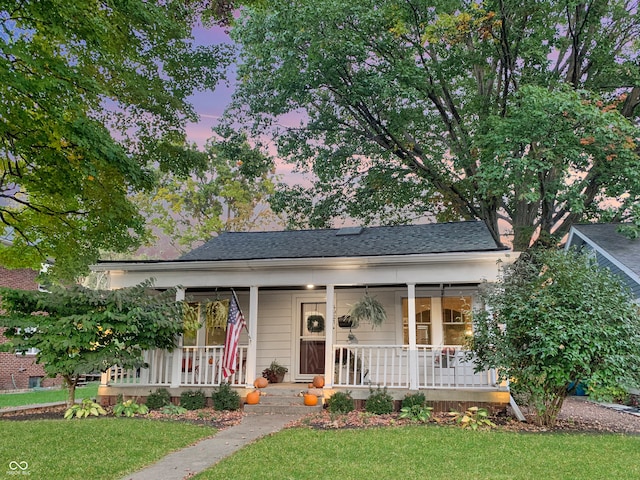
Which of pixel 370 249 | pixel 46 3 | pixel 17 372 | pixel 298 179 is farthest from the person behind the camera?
pixel 298 179

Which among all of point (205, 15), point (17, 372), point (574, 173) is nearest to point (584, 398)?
point (574, 173)

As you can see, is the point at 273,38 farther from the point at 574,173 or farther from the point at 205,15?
the point at 574,173

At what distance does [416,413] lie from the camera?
9.25 meters

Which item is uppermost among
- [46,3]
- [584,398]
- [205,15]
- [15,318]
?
[205,15]

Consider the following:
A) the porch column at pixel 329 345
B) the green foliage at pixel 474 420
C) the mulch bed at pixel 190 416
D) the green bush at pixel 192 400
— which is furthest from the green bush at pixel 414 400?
the green bush at pixel 192 400

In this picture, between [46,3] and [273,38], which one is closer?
[46,3]

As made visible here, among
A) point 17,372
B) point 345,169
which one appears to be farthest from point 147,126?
point 17,372

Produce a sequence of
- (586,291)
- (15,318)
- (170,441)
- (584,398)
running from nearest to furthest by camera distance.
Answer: (170,441)
(586,291)
(15,318)
(584,398)

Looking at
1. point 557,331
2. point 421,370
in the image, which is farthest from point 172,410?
point 557,331

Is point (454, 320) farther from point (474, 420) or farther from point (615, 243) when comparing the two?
point (615, 243)

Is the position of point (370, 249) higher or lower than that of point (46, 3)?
lower

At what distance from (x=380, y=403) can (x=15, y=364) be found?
15.1m

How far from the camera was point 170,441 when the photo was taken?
7.28 m

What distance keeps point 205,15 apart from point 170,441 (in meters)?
11.2
